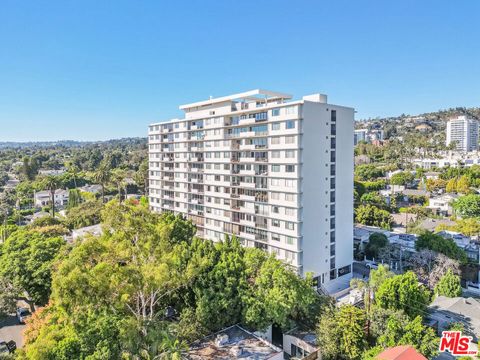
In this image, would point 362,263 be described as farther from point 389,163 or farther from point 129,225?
point 389,163

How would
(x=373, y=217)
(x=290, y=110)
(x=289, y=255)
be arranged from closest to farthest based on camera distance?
(x=290, y=110) → (x=289, y=255) → (x=373, y=217)

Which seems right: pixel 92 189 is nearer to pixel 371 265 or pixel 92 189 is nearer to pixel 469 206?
pixel 371 265

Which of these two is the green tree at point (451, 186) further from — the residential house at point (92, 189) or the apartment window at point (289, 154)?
the residential house at point (92, 189)

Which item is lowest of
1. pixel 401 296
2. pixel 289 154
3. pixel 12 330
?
pixel 12 330

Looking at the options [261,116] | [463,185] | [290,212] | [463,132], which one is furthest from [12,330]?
[463,132]

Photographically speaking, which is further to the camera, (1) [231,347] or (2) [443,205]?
(2) [443,205]

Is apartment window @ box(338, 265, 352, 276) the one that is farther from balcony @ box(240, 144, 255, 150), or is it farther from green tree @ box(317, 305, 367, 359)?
balcony @ box(240, 144, 255, 150)

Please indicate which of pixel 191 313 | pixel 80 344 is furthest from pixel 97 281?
pixel 191 313

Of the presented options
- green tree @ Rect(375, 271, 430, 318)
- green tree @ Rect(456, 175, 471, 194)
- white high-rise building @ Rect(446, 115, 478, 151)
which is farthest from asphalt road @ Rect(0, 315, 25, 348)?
white high-rise building @ Rect(446, 115, 478, 151)
